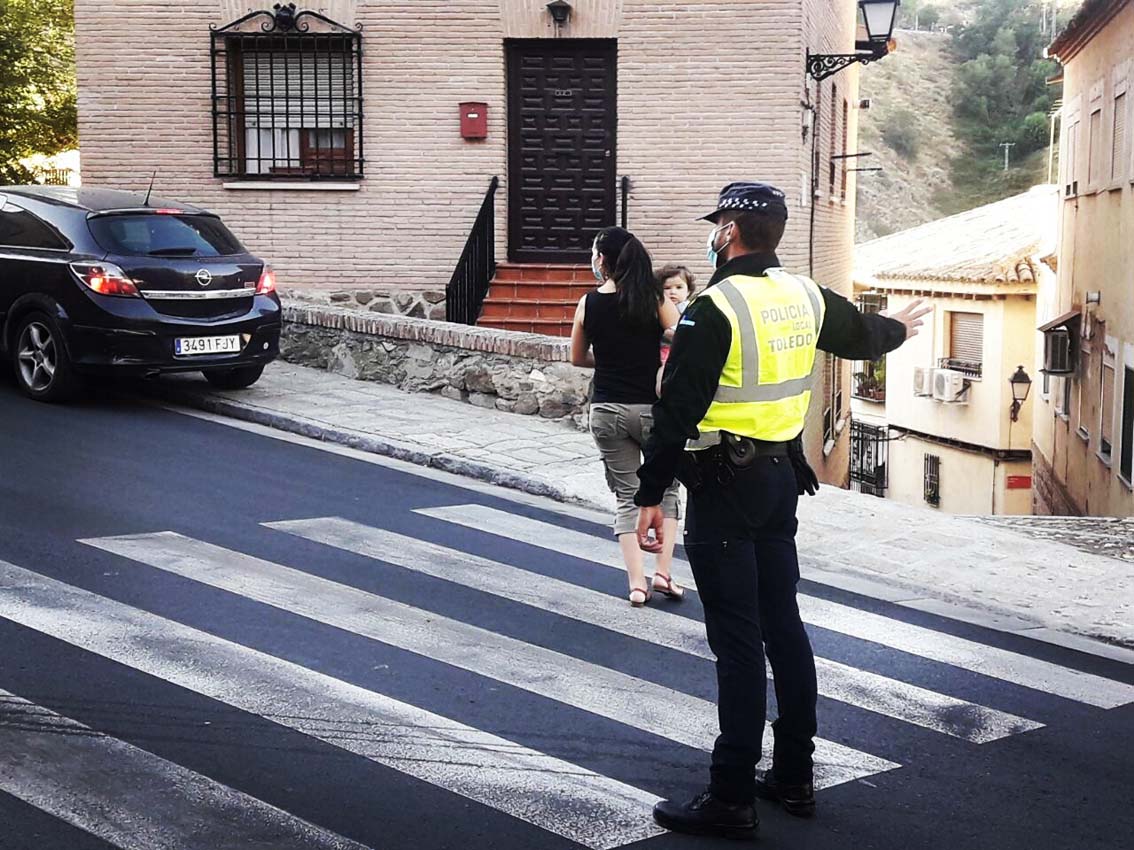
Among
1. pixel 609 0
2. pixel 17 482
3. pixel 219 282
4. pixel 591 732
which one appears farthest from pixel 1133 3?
pixel 591 732

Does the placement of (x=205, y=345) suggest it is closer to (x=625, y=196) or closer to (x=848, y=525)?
(x=848, y=525)

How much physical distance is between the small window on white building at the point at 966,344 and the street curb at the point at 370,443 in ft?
70.2

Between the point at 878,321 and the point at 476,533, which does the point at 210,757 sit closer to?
the point at 878,321

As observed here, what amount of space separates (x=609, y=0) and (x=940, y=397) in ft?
57.0

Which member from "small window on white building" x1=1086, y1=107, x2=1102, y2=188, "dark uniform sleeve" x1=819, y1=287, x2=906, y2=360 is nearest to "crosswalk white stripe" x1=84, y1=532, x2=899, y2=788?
"dark uniform sleeve" x1=819, y1=287, x2=906, y2=360

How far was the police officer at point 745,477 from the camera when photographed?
459 cm

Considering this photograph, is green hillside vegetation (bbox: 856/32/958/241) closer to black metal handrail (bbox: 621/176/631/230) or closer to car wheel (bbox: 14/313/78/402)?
black metal handrail (bbox: 621/176/631/230)

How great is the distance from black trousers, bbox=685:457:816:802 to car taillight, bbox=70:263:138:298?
7.74 m

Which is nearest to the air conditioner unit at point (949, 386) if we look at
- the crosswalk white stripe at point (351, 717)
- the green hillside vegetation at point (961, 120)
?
the crosswalk white stripe at point (351, 717)

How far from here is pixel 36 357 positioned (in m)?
12.0

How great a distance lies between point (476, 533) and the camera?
8.60 metres

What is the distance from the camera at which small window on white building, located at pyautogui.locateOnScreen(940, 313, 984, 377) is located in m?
31.2

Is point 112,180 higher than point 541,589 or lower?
higher

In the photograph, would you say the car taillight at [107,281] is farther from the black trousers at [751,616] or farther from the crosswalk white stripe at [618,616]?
the black trousers at [751,616]
